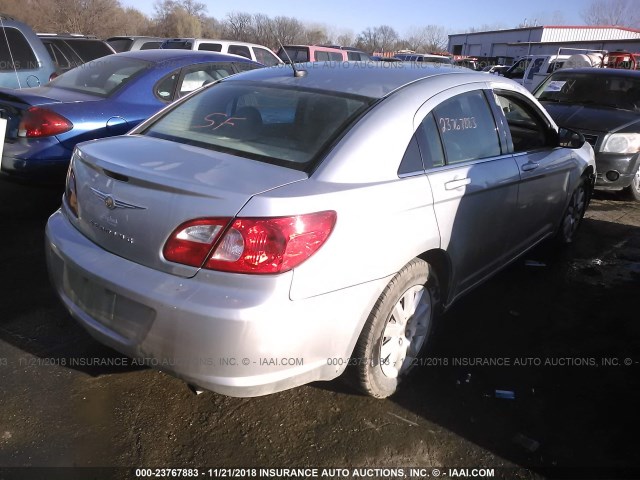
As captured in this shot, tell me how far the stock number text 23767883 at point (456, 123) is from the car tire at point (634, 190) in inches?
180

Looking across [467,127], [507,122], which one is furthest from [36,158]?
[507,122]

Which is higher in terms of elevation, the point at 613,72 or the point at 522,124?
the point at 613,72

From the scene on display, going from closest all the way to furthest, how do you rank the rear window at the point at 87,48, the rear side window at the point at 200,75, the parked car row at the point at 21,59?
the rear side window at the point at 200,75 < the parked car row at the point at 21,59 < the rear window at the point at 87,48

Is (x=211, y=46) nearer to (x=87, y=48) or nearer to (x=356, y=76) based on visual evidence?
(x=87, y=48)

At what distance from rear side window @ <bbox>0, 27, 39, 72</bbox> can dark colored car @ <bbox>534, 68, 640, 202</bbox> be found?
Result: 710 centimetres

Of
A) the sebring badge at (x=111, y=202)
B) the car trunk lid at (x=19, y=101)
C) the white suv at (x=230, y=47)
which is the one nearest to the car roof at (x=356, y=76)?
the sebring badge at (x=111, y=202)

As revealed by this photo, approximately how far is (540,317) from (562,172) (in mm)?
1220

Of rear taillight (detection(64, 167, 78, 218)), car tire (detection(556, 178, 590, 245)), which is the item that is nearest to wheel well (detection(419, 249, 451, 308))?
rear taillight (detection(64, 167, 78, 218))

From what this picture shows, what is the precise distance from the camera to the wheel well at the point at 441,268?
2.75 metres

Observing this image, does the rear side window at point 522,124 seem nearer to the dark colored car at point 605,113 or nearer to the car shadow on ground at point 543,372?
the car shadow on ground at point 543,372

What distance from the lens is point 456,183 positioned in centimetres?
276

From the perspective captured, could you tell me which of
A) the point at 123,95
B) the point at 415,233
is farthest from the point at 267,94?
the point at 123,95

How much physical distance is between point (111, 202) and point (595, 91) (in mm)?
7153

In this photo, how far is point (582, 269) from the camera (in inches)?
177
